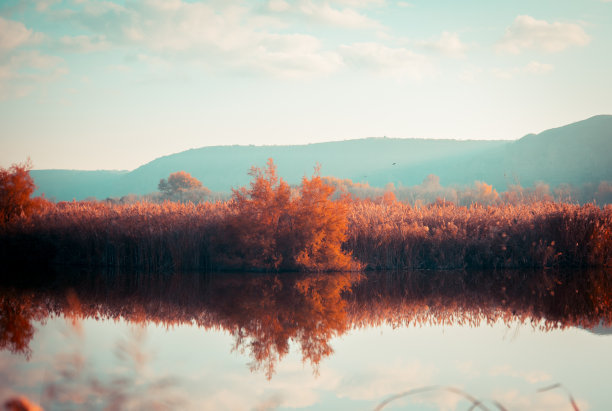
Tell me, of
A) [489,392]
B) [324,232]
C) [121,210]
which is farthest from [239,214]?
[489,392]

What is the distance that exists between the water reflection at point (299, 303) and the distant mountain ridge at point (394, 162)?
6009cm

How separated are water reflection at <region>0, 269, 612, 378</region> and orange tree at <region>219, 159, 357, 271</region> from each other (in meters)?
0.67

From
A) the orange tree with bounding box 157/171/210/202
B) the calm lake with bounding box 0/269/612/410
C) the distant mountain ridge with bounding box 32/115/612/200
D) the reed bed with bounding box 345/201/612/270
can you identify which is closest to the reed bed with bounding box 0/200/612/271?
the reed bed with bounding box 345/201/612/270

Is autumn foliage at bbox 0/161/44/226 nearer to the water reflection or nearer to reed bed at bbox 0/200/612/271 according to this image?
reed bed at bbox 0/200/612/271

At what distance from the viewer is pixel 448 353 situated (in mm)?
6133

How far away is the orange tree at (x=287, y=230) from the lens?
41.3 feet

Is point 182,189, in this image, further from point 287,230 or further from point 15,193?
point 287,230

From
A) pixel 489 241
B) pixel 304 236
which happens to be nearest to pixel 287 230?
pixel 304 236

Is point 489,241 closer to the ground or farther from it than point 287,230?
closer to the ground

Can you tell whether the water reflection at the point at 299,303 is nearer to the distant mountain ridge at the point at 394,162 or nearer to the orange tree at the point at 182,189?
the orange tree at the point at 182,189

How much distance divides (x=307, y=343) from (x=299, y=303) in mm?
2308

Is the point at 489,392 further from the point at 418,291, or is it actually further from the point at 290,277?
the point at 290,277

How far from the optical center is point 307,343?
6.45m

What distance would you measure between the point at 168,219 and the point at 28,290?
15.6 feet
